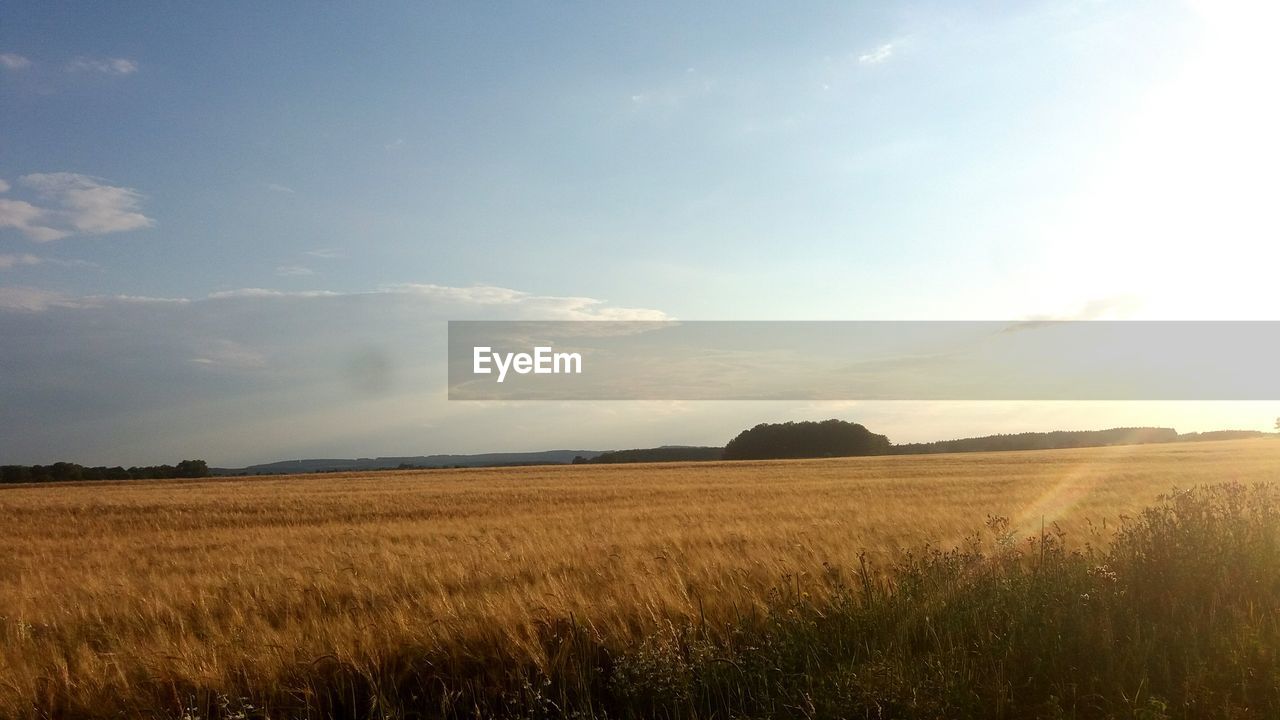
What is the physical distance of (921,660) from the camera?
489cm

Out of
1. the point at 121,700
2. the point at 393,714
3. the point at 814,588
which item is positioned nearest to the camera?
the point at 393,714

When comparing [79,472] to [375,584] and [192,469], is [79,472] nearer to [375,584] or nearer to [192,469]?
[192,469]

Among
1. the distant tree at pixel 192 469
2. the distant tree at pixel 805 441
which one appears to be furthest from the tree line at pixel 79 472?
the distant tree at pixel 805 441

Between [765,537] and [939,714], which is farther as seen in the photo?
[765,537]

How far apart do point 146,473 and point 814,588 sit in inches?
4163

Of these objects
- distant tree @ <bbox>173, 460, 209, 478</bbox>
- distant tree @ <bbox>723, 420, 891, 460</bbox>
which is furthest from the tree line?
distant tree @ <bbox>723, 420, 891, 460</bbox>

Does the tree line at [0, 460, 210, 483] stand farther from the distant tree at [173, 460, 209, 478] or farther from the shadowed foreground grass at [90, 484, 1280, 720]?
the shadowed foreground grass at [90, 484, 1280, 720]

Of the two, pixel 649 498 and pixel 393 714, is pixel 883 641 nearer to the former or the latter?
pixel 393 714

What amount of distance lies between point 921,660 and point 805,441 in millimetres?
127826

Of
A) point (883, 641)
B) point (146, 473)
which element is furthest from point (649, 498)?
point (146, 473)

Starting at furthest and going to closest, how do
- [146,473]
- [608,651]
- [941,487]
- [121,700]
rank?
[146,473]
[941,487]
[608,651]
[121,700]

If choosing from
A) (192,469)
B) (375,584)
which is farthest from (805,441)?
(375,584)

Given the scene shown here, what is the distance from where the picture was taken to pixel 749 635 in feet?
18.8

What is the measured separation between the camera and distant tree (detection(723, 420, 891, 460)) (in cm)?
12694
